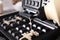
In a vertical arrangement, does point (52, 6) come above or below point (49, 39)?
above

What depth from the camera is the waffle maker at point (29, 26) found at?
0.70m

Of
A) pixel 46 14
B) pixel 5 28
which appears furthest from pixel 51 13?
pixel 5 28

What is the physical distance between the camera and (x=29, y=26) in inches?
32.8

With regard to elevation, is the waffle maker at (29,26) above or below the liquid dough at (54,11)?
below

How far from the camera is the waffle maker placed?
2.29ft

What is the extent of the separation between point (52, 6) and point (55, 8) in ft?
0.11

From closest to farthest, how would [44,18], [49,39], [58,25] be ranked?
[49,39] < [58,25] < [44,18]

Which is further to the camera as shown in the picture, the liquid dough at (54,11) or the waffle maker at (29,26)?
the liquid dough at (54,11)

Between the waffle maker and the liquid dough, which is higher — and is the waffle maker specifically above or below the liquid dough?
below

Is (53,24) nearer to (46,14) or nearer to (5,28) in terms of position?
(46,14)

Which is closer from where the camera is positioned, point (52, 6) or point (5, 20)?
point (52, 6)

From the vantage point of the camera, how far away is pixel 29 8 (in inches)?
42.7

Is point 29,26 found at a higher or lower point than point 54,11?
lower

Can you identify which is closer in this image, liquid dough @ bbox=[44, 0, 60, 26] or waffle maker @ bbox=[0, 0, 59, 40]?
waffle maker @ bbox=[0, 0, 59, 40]
